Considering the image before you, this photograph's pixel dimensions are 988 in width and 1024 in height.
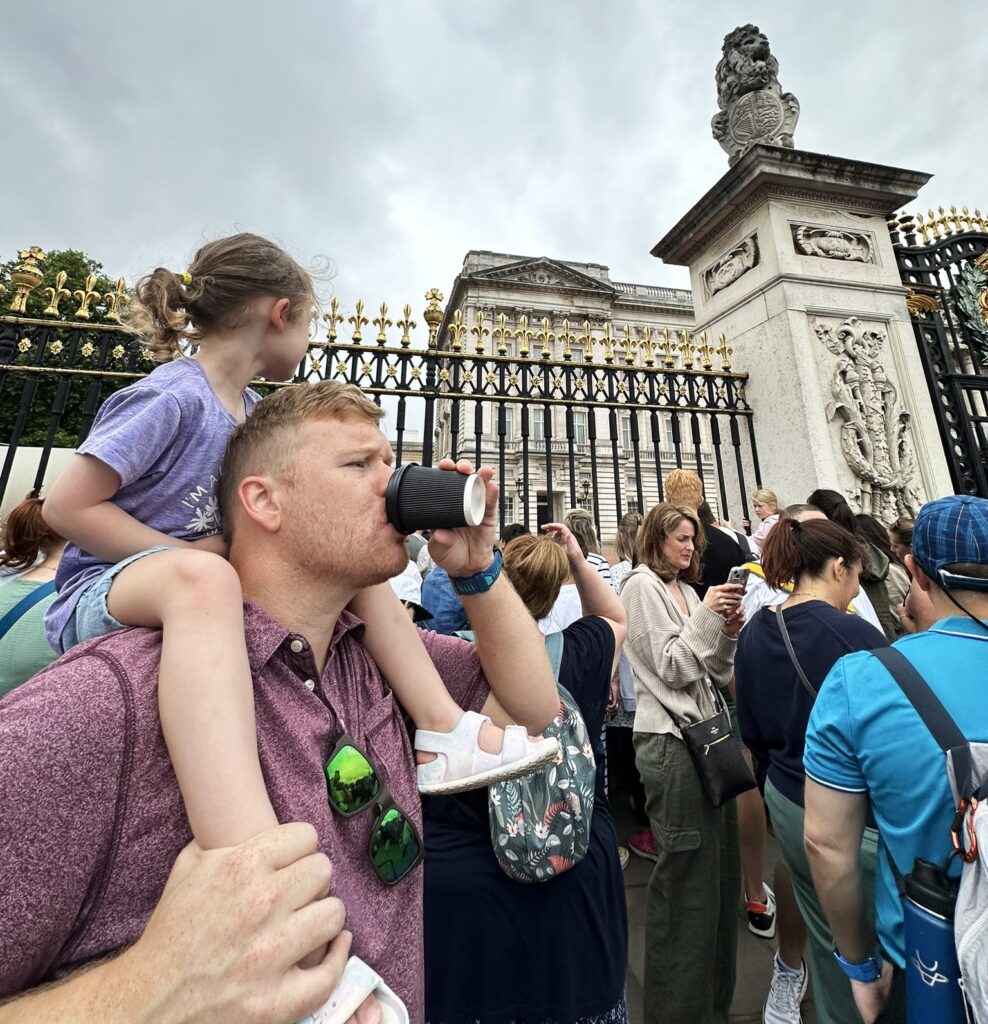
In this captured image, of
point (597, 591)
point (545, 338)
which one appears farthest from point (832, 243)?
point (597, 591)

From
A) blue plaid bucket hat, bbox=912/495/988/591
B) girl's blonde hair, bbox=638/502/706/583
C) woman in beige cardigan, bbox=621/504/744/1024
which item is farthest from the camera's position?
girl's blonde hair, bbox=638/502/706/583

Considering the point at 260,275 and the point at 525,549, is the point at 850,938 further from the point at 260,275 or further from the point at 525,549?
the point at 260,275

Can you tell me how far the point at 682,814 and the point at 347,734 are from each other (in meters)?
2.11

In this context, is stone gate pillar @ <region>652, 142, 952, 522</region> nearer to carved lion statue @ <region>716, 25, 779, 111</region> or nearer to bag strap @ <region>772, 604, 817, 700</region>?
carved lion statue @ <region>716, 25, 779, 111</region>

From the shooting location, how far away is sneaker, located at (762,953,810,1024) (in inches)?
94.7

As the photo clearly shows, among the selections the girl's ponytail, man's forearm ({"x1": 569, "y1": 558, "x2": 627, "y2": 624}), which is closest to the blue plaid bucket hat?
man's forearm ({"x1": 569, "y1": 558, "x2": 627, "y2": 624})

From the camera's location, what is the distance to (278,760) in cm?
98

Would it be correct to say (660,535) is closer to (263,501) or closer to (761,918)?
(761,918)

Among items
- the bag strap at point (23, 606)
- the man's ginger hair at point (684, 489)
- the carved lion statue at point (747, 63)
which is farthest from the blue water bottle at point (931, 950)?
the carved lion statue at point (747, 63)

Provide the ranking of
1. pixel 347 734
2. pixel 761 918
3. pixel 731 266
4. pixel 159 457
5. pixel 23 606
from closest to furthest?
pixel 347 734
pixel 159 457
pixel 23 606
pixel 761 918
pixel 731 266

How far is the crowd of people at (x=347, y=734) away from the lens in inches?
29.0

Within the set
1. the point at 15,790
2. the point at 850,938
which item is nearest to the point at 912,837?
the point at 850,938

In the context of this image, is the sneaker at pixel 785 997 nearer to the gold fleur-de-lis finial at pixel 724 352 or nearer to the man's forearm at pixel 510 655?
the man's forearm at pixel 510 655

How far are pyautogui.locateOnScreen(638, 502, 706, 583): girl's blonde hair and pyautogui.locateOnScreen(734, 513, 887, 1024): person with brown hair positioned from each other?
66 centimetres
